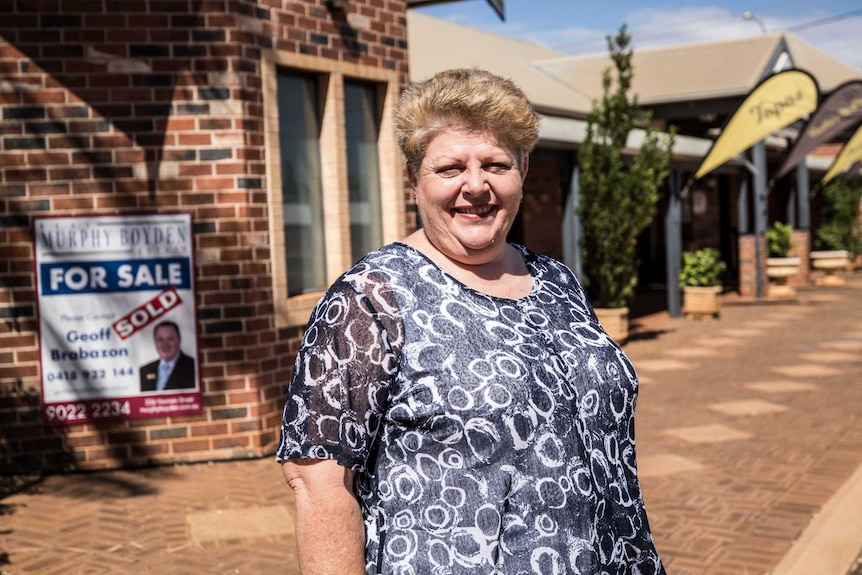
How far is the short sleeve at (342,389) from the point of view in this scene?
5.98 ft

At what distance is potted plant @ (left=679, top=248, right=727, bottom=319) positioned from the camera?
14383 mm

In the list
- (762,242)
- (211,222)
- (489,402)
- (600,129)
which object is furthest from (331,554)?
(762,242)

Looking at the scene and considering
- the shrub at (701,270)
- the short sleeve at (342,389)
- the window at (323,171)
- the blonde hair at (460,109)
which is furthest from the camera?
the shrub at (701,270)

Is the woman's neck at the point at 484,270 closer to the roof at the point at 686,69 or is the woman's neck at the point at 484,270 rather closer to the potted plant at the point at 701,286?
the potted plant at the point at 701,286

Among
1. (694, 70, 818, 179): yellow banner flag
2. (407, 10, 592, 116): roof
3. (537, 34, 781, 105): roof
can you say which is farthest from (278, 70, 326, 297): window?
(537, 34, 781, 105): roof

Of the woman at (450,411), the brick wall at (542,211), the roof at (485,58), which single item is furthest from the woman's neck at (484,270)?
the brick wall at (542,211)

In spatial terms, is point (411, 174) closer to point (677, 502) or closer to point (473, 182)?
point (473, 182)

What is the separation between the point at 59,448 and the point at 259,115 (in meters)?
2.60

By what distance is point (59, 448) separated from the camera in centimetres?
623

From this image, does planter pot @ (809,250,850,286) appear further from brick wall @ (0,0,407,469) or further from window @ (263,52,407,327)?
brick wall @ (0,0,407,469)

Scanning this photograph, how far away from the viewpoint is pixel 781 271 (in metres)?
17.4

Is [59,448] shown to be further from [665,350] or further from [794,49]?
[794,49]

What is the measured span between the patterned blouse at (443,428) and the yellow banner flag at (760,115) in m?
13.3

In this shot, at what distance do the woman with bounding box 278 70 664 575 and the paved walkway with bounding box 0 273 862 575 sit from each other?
2.74 metres
